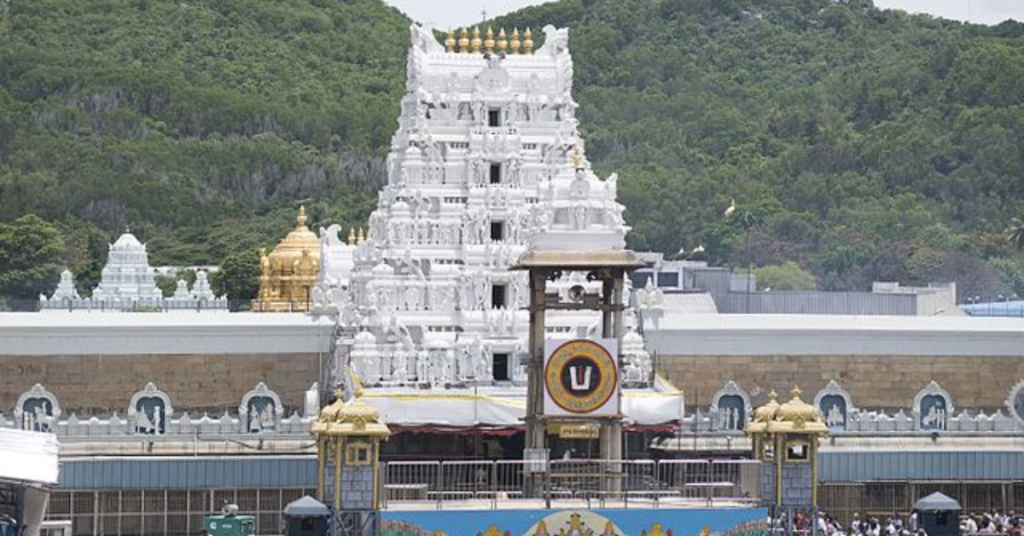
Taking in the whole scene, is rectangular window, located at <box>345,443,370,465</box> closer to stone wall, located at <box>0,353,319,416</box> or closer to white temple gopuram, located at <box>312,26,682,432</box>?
white temple gopuram, located at <box>312,26,682,432</box>

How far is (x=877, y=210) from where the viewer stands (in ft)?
471

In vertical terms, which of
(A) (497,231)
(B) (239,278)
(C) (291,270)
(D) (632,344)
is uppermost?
(B) (239,278)

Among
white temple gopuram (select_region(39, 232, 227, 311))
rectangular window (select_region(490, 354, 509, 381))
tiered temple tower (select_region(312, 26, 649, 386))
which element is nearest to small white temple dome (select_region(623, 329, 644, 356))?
tiered temple tower (select_region(312, 26, 649, 386))

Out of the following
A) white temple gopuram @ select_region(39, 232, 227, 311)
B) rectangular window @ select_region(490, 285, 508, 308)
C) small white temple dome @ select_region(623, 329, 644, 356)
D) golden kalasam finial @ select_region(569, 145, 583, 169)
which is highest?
golden kalasam finial @ select_region(569, 145, 583, 169)

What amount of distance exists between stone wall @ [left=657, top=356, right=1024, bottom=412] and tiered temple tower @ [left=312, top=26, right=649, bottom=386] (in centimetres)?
593

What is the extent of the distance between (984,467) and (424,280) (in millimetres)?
12494

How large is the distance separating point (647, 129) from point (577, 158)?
82.5m

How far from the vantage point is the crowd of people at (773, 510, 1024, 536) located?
5316cm

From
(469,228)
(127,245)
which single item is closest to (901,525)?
(469,228)

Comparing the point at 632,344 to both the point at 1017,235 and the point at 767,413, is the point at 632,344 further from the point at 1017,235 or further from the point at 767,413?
the point at 1017,235

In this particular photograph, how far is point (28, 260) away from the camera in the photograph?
433 feet

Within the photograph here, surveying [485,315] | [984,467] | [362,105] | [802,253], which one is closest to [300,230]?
[802,253]

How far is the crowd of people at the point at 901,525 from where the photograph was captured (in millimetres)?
53156

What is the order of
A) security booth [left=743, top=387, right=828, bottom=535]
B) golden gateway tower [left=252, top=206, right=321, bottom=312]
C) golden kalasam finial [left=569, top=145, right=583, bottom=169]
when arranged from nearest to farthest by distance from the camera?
security booth [left=743, top=387, right=828, bottom=535] → golden kalasam finial [left=569, top=145, right=583, bottom=169] → golden gateway tower [left=252, top=206, right=321, bottom=312]
